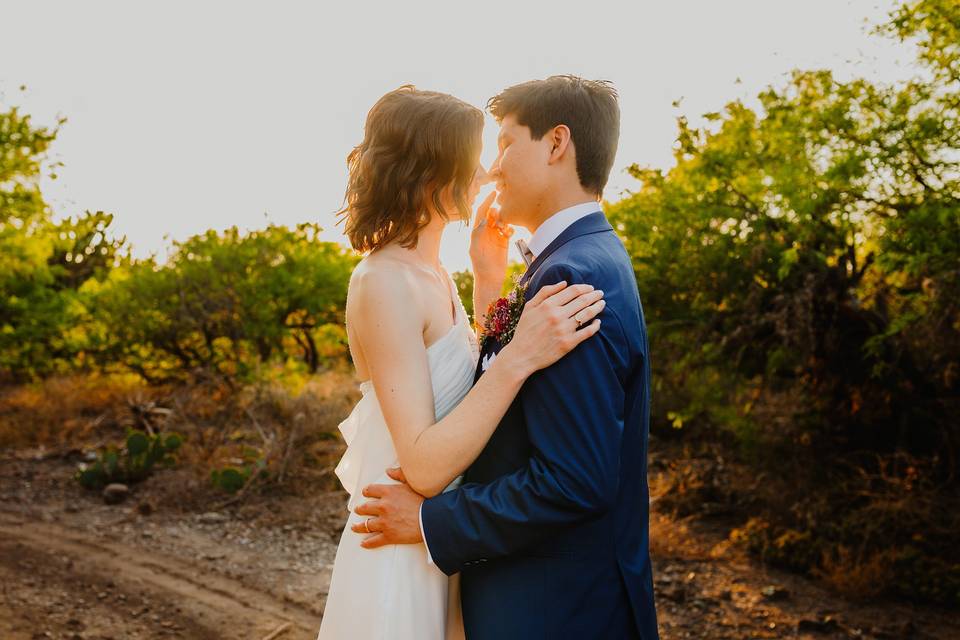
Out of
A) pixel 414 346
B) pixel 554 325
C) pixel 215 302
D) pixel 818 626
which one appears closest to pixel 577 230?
pixel 554 325

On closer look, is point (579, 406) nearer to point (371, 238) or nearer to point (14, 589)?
point (371, 238)

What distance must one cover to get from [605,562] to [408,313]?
85 cm

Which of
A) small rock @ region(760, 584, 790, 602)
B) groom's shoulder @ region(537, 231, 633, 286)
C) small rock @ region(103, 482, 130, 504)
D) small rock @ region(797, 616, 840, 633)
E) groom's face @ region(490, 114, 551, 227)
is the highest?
groom's face @ region(490, 114, 551, 227)

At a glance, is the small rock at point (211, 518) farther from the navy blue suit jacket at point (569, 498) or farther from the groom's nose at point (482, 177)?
the groom's nose at point (482, 177)

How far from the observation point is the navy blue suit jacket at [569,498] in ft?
6.06

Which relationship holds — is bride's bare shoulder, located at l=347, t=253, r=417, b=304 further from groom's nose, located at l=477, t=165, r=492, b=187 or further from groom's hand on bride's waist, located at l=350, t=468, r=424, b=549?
groom's hand on bride's waist, located at l=350, t=468, r=424, b=549

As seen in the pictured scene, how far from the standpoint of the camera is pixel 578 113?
2219 mm

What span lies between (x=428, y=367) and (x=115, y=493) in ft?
24.4

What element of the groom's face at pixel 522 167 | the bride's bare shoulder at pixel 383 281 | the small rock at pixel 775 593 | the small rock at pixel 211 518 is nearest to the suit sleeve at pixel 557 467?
the groom's face at pixel 522 167

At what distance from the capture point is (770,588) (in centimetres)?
620

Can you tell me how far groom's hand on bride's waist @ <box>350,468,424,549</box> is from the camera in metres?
2.11

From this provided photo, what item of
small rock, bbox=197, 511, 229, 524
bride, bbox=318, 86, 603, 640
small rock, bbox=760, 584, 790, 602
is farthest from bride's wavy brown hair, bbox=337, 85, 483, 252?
small rock, bbox=197, 511, 229, 524

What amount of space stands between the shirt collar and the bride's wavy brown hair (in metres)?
0.37

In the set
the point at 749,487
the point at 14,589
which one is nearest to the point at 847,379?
the point at 749,487
